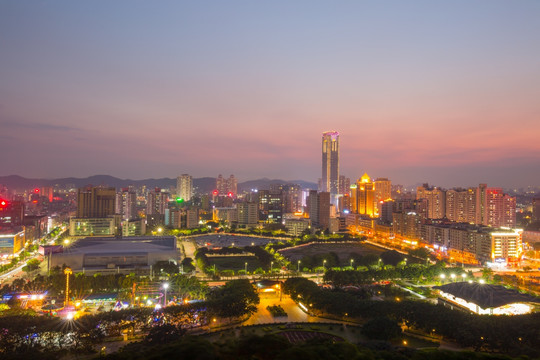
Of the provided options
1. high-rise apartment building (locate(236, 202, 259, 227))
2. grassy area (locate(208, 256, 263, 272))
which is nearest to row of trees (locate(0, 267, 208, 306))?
grassy area (locate(208, 256, 263, 272))

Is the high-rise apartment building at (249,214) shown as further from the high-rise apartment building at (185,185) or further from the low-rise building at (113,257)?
the high-rise apartment building at (185,185)

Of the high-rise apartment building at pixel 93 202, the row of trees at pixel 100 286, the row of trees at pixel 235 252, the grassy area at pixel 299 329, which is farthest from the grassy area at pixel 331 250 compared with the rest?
the high-rise apartment building at pixel 93 202

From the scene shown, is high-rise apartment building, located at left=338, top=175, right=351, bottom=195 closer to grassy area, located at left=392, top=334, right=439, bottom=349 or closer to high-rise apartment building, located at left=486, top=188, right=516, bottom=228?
high-rise apartment building, located at left=486, top=188, right=516, bottom=228

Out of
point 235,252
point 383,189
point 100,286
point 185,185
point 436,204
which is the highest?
point 185,185

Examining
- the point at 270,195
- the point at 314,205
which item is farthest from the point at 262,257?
the point at 270,195

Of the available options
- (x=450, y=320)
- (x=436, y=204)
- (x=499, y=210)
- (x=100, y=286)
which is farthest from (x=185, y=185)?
(x=450, y=320)

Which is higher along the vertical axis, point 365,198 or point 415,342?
point 365,198

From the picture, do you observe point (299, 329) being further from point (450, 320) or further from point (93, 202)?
point (93, 202)
